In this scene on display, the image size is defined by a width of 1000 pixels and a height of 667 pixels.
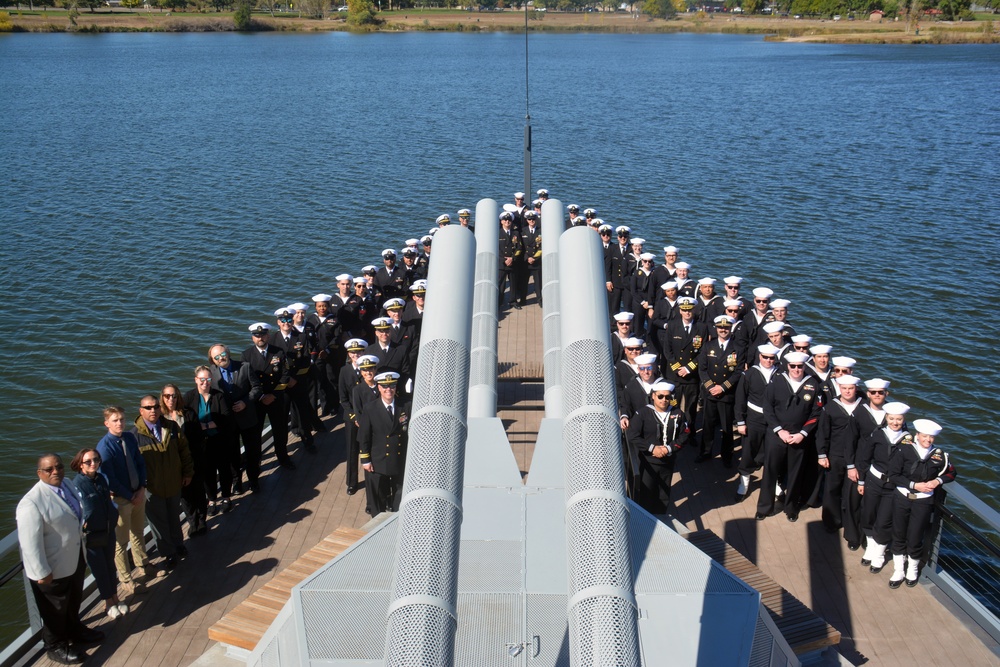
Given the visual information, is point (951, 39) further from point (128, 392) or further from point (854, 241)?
point (128, 392)

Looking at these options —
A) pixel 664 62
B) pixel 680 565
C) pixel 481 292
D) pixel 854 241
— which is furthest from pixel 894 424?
pixel 664 62

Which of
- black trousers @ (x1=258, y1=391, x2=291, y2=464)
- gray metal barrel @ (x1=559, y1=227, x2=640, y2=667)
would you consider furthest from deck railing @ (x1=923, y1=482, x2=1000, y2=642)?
black trousers @ (x1=258, y1=391, x2=291, y2=464)

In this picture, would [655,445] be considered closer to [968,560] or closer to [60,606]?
[60,606]

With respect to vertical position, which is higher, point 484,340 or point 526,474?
point 484,340

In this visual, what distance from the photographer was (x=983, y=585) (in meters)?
10.6

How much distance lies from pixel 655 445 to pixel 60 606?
5.25 meters

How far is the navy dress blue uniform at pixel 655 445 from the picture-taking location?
8.48 m

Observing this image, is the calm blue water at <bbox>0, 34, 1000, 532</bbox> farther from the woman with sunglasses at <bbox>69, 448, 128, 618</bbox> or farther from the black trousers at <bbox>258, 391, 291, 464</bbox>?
the woman with sunglasses at <bbox>69, 448, 128, 618</bbox>

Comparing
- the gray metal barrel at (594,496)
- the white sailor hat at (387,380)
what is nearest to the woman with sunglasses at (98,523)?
the white sailor hat at (387,380)

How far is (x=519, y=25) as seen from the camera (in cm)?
11962

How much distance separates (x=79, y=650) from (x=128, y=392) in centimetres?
1135

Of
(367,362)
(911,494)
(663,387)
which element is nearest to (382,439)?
(367,362)

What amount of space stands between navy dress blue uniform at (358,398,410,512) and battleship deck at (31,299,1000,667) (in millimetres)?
773

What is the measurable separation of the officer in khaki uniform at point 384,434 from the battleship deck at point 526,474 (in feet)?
2.57
